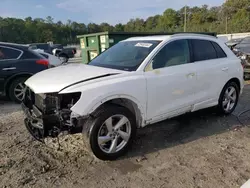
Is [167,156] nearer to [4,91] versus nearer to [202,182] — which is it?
[202,182]

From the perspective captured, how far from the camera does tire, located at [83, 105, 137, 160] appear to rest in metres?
3.03

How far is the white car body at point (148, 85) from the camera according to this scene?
2.99 meters

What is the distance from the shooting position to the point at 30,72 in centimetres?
621

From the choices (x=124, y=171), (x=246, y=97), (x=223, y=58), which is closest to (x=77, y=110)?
(x=124, y=171)

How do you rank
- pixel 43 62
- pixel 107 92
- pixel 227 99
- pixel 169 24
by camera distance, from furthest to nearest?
pixel 169 24 < pixel 43 62 < pixel 227 99 < pixel 107 92

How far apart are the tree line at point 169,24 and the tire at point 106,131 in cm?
4709

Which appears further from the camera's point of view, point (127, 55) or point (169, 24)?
point (169, 24)

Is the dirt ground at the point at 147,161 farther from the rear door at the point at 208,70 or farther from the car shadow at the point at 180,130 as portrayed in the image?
the rear door at the point at 208,70

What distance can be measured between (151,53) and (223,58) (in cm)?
189

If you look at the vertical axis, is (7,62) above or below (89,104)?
above

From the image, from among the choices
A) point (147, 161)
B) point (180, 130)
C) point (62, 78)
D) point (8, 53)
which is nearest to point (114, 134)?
point (147, 161)

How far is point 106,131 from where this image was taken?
326 cm

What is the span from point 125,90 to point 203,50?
2.03 m

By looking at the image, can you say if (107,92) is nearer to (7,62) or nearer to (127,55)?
(127,55)
